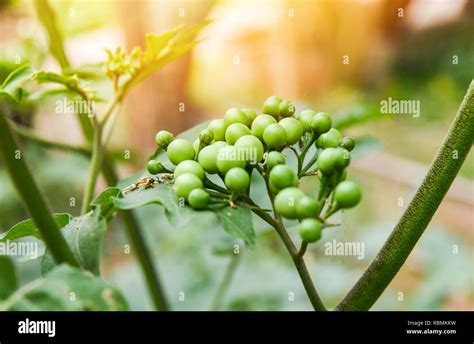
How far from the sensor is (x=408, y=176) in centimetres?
384

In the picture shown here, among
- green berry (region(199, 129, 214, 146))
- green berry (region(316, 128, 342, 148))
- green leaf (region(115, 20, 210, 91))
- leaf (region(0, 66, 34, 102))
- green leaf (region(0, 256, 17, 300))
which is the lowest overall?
green leaf (region(0, 256, 17, 300))

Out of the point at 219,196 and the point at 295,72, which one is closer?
the point at 219,196

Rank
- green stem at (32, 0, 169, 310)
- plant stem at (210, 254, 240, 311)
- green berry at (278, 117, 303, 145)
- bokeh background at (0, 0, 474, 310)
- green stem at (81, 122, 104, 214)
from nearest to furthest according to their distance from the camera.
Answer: green berry at (278, 117, 303, 145)
green stem at (81, 122, 104, 214)
green stem at (32, 0, 169, 310)
plant stem at (210, 254, 240, 311)
bokeh background at (0, 0, 474, 310)

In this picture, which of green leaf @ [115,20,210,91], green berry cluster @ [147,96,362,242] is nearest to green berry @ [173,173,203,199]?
green berry cluster @ [147,96,362,242]

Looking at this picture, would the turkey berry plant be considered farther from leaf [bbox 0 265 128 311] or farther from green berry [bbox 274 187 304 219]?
leaf [bbox 0 265 128 311]

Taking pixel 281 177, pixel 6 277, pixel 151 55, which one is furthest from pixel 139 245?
pixel 281 177

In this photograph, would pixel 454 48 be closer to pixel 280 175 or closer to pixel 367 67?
pixel 367 67

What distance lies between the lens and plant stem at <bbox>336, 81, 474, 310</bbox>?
686 millimetres

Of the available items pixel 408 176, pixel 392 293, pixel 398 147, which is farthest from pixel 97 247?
pixel 398 147

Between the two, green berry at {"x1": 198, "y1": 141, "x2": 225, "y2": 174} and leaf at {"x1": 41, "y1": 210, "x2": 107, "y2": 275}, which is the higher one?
green berry at {"x1": 198, "y1": 141, "x2": 225, "y2": 174}

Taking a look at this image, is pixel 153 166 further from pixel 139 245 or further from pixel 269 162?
pixel 139 245

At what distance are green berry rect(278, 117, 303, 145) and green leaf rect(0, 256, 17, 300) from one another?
78 cm

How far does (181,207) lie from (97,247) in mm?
105

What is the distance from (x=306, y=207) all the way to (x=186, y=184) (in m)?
0.13
